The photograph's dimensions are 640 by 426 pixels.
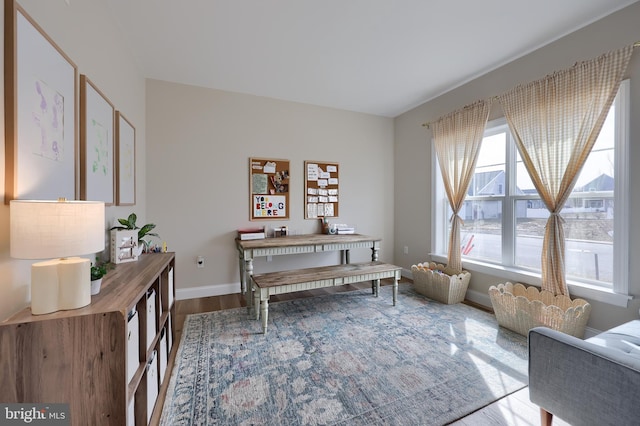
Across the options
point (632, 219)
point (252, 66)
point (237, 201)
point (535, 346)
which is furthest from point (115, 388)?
point (632, 219)

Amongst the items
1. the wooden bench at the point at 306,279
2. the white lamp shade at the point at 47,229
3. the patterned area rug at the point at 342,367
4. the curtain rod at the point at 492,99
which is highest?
the curtain rod at the point at 492,99

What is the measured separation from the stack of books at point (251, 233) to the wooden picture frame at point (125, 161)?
1.12 m

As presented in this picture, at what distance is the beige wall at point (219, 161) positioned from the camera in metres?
2.83

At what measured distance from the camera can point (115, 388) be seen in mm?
876

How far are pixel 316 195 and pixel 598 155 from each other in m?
2.75

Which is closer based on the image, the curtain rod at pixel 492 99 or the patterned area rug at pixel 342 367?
the patterned area rug at pixel 342 367

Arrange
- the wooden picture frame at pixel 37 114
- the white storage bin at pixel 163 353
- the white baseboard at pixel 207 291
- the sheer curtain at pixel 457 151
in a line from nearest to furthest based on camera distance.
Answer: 1. the wooden picture frame at pixel 37 114
2. the white storage bin at pixel 163 353
3. the sheer curtain at pixel 457 151
4. the white baseboard at pixel 207 291

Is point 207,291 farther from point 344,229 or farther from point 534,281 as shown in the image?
point 534,281

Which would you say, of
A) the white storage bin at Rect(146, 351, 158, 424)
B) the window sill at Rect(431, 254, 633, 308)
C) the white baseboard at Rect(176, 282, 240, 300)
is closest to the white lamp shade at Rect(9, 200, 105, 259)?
the white storage bin at Rect(146, 351, 158, 424)

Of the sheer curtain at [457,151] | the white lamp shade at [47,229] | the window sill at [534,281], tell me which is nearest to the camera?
the white lamp shade at [47,229]

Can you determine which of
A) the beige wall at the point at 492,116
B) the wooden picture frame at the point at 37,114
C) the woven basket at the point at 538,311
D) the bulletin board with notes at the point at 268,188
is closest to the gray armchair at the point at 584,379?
the woven basket at the point at 538,311

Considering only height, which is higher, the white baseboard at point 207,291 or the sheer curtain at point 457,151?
the sheer curtain at point 457,151

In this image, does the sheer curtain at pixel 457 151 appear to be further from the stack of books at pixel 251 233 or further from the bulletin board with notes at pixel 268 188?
the stack of books at pixel 251 233

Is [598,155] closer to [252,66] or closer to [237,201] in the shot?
[252,66]
